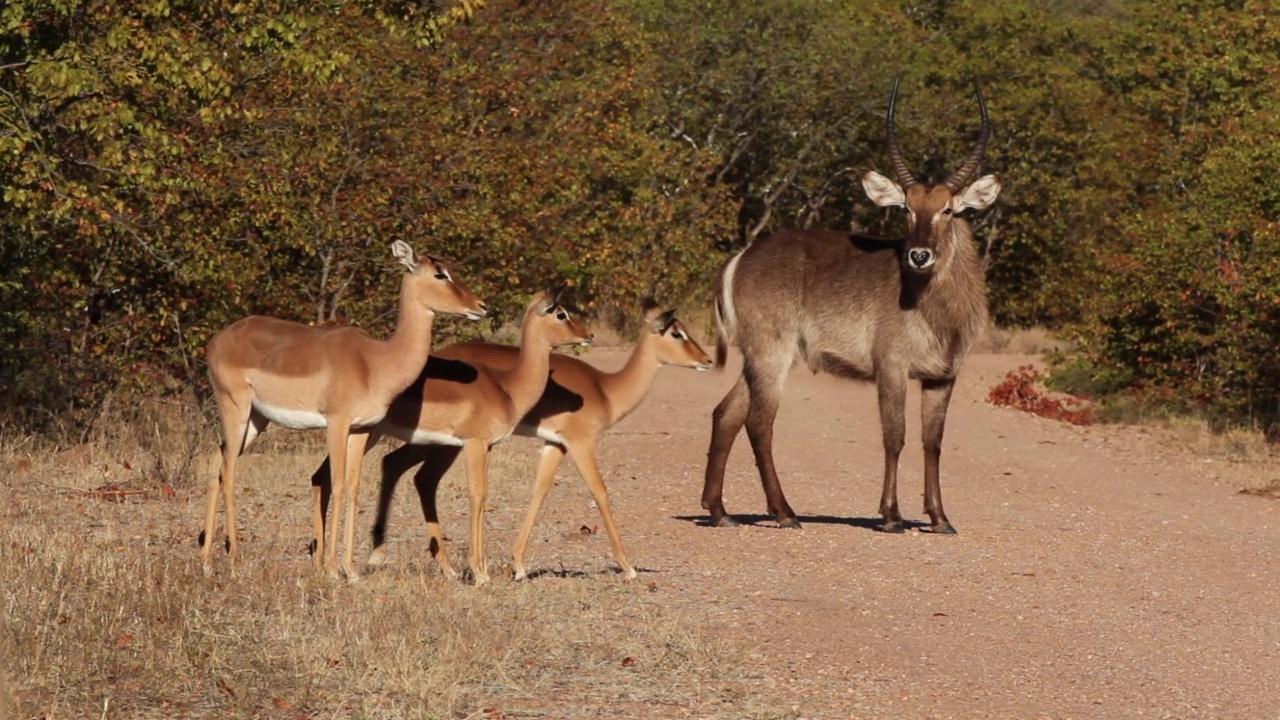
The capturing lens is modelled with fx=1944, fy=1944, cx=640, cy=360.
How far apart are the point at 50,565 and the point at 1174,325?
14927 millimetres

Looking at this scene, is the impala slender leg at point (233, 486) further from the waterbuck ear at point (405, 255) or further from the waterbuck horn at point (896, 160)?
the waterbuck horn at point (896, 160)

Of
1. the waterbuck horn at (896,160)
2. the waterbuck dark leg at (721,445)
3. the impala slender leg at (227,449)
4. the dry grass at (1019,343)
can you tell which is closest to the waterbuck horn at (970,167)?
the waterbuck horn at (896,160)

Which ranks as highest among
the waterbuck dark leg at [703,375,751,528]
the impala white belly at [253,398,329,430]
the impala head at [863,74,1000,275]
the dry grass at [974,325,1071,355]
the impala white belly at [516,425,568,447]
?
the impala head at [863,74,1000,275]

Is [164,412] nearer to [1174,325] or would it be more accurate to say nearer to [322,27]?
[322,27]

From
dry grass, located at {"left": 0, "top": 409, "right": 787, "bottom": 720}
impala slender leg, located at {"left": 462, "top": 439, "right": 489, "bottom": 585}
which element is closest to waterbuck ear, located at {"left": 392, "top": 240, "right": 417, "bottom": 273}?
impala slender leg, located at {"left": 462, "top": 439, "right": 489, "bottom": 585}

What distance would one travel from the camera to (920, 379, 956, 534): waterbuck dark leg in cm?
1284

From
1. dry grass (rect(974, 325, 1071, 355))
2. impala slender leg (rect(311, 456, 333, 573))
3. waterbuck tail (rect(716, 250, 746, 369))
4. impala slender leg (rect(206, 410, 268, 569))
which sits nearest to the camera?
impala slender leg (rect(311, 456, 333, 573))

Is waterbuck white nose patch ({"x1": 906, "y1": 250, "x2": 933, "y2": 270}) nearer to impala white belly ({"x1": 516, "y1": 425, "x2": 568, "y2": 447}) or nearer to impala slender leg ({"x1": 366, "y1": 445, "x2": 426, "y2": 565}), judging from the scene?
impala white belly ({"x1": 516, "y1": 425, "x2": 568, "y2": 447})

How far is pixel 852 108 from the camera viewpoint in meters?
33.8

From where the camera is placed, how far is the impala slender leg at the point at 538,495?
993 cm

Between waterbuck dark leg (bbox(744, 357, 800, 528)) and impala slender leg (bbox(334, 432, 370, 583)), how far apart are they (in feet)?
12.1

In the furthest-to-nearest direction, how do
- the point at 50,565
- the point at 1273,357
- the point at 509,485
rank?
the point at 1273,357 < the point at 509,485 < the point at 50,565

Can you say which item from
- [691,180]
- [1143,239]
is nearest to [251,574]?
[1143,239]

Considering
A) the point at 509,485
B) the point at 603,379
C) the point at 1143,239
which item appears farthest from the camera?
the point at 1143,239
